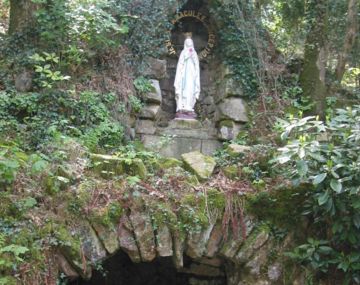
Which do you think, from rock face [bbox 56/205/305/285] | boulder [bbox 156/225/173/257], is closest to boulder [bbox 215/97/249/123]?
rock face [bbox 56/205/305/285]

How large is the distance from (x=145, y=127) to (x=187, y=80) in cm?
118

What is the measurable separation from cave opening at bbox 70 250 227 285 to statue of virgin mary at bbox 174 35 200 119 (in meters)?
2.61

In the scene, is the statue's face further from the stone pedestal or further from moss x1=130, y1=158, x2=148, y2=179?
moss x1=130, y1=158, x2=148, y2=179

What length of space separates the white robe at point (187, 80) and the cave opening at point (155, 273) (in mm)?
2730

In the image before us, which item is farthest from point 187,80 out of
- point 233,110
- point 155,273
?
point 155,273

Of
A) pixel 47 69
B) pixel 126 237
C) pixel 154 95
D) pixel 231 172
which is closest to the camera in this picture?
pixel 126 237

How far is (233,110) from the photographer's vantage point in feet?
28.1

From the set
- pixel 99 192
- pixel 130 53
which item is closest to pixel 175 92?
pixel 130 53

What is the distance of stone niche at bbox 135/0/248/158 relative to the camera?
833 cm

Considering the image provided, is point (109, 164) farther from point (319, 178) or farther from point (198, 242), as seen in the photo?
point (319, 178)

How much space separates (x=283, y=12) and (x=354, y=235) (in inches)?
223

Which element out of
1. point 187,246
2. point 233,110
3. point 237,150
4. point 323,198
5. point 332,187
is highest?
point 233,110

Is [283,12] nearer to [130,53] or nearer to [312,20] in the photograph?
[312,20]

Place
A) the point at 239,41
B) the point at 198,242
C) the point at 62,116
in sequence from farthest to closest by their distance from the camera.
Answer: the point at 239,41 → the point at 62,116 → the point at 198,242
